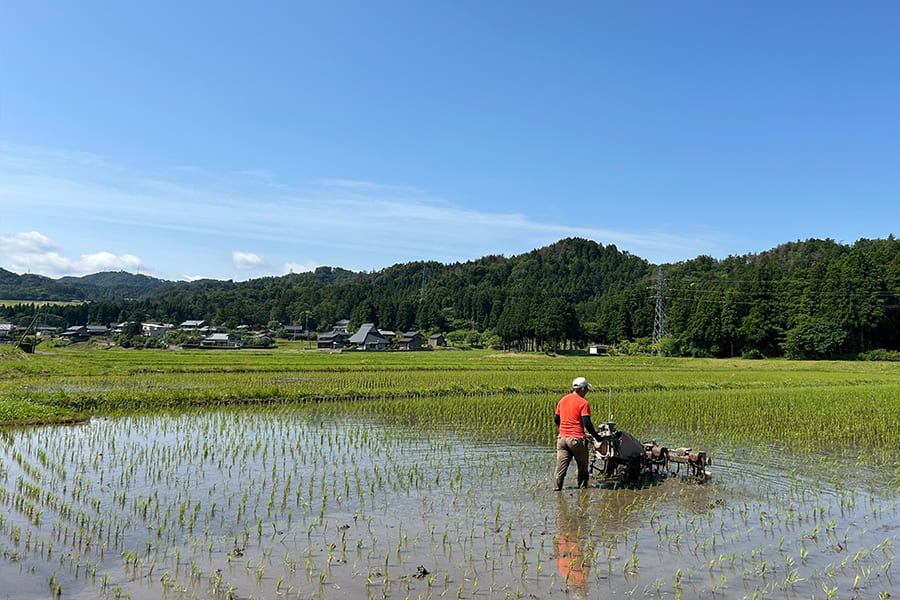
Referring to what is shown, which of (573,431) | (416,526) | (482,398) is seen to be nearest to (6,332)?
(482,398)

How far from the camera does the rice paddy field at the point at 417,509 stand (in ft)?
17.0

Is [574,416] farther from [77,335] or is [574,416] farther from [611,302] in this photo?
[77,335]

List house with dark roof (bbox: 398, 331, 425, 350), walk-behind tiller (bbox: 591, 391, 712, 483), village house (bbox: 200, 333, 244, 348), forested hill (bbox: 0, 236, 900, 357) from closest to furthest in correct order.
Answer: walk-behind tiller (bbox: 591, 391, 712, 483) → forested hill (bbox: 0, 236, 900, 357) → village house (bbox: 200, 333, 244, 348) → house with dark roof (bbox: 398, 331, 425, 350)

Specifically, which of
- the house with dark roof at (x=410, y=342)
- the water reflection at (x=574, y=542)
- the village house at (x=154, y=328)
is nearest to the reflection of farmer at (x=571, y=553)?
the water reflection at (x=574, y=542)

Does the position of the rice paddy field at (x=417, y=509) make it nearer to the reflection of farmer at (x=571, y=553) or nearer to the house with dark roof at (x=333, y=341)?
the reflection of farmer at (x=571, y=553)

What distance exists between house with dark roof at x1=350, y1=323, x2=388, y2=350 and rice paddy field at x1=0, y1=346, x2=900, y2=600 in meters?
63.6

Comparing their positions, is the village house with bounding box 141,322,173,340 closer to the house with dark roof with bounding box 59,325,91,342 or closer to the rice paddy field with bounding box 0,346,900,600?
the house with dark roof with bounding box 59,325,91,342

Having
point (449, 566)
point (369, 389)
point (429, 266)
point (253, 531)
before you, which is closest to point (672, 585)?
point (449, 566)

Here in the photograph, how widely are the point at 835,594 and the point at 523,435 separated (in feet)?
26.2

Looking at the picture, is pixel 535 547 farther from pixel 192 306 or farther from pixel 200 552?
pixel 192 306

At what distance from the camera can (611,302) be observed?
81188 mm

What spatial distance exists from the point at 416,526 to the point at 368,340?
74.1 metres

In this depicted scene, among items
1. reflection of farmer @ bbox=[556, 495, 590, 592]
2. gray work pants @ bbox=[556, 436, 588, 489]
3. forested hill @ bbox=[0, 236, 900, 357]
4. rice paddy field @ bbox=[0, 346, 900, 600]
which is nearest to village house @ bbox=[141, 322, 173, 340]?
forested hill @ bbox=[0, 236, 900, 357]

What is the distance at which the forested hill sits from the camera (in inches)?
2174
